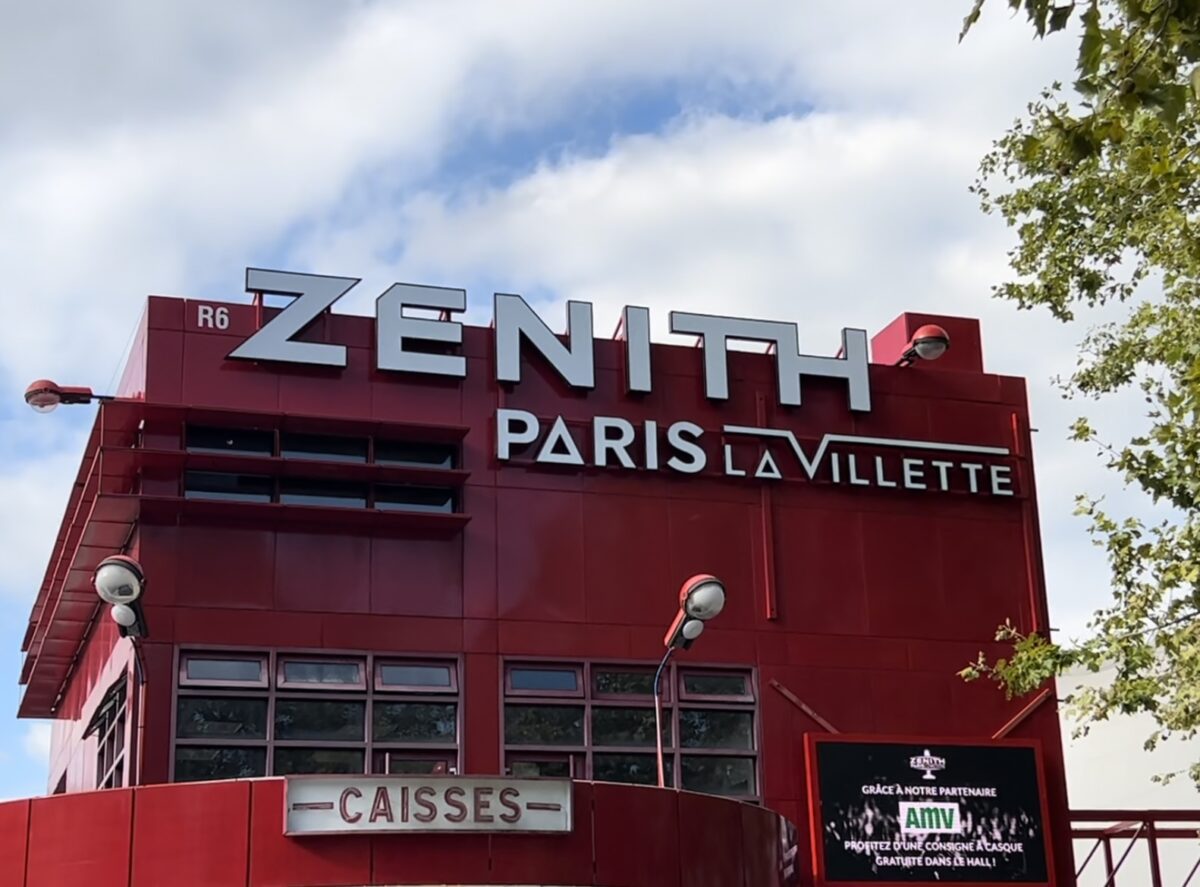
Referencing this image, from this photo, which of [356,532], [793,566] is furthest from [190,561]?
[793,566]

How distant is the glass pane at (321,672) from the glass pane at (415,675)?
0.35m

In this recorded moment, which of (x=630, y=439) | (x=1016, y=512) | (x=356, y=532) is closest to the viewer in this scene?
(x=356, y=532)

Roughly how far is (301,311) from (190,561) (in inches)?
142

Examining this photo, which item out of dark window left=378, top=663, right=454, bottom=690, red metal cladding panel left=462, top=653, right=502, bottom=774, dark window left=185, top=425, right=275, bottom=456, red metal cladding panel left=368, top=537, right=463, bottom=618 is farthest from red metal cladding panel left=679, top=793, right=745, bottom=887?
dark window left=185, top=425, right=275, bottom=456

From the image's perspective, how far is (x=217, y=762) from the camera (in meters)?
21.7

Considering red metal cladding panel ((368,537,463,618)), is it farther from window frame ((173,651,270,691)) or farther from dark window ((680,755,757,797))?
dark window ((680,755,757,797))

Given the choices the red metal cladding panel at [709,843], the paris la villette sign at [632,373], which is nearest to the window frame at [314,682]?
the paris la villette sign at [632,373]

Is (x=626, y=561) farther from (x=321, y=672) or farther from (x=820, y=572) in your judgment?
(x=321, y=672)

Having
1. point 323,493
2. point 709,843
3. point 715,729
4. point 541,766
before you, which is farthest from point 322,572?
point 709,843

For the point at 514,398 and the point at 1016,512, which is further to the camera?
the point at 1016,512

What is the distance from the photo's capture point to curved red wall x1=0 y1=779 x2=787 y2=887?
57.0ft

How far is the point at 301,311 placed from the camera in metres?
23.6

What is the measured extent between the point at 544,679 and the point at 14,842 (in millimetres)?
7544

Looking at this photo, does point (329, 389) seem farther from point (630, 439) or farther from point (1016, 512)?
point (1016, 512)
